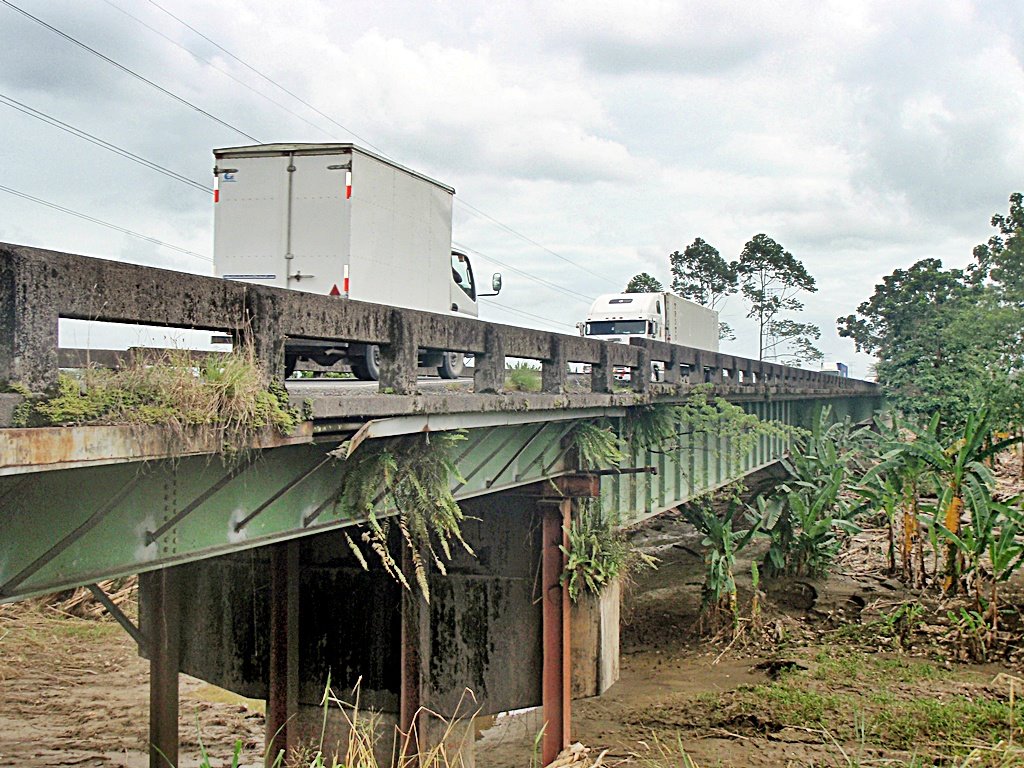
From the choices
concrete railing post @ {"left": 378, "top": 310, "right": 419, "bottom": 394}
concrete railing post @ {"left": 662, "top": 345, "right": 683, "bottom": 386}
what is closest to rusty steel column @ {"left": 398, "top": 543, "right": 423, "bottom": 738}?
concrete railing post @ {"left": 662, "top": 345, "right": 683, "bottom": 386}

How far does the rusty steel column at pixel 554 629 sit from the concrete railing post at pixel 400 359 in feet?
14.5

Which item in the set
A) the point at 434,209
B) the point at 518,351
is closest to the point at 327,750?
the point at 518,351

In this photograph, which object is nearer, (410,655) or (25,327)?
(25,327)

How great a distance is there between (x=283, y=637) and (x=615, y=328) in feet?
69.3

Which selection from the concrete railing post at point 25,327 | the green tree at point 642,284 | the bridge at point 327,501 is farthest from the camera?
the green tree at point 642,284

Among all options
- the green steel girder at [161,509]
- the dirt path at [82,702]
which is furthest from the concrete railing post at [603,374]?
the dirt path at [82,702]

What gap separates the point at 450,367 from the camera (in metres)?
13.6

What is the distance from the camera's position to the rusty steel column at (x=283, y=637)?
1129cm

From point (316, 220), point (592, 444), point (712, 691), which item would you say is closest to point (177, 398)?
point (592, 444)

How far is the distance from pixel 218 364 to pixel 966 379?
1171 inches

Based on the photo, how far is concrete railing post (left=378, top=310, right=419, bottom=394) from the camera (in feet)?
20.9

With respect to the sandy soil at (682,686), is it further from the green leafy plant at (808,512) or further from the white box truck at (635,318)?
the white box truck at (635,318)

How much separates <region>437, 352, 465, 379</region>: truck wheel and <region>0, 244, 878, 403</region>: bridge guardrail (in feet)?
15.6

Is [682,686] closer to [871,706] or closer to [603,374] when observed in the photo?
[871,706]
